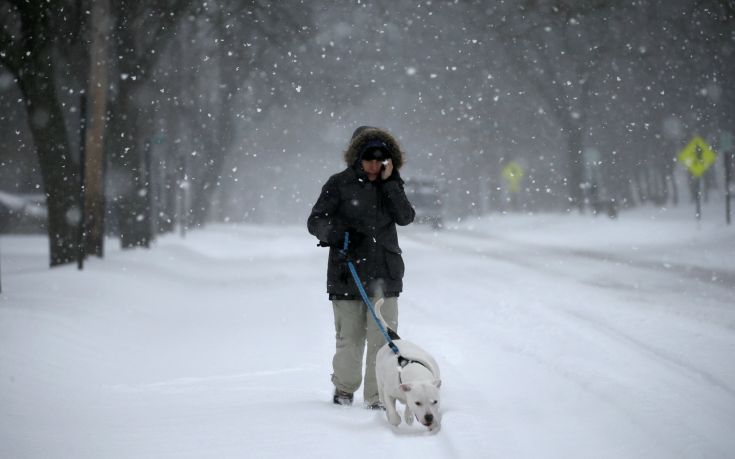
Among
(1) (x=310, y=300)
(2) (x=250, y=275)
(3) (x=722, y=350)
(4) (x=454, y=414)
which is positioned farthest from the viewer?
(2) (x=250, y=275)

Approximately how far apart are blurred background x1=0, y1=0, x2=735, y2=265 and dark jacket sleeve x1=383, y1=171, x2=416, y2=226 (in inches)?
309

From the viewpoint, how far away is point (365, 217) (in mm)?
5109

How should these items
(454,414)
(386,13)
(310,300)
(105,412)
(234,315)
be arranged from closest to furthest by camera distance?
(454,414), (105,412), (234,315), (310,300), (386,13)

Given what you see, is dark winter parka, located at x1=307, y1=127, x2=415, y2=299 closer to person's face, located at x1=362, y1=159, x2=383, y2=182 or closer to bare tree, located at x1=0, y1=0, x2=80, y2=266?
person's face, located at x1=362, y1=159, x2=383, y2=182

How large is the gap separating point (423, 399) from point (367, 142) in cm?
185

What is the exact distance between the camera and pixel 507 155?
44156 mm

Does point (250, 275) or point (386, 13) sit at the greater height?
point (386, 13)

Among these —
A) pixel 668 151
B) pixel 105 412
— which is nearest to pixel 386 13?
pixel 105 412

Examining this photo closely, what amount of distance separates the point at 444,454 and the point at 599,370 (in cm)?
260

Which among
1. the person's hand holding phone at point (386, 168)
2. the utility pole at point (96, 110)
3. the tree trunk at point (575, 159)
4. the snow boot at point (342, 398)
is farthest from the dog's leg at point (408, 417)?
the tree trunk at point (575, 159)

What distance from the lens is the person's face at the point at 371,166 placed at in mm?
5016

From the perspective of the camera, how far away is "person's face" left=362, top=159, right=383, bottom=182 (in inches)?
197

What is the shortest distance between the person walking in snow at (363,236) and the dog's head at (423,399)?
956 mm

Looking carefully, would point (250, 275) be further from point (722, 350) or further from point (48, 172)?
point (722, 350)
